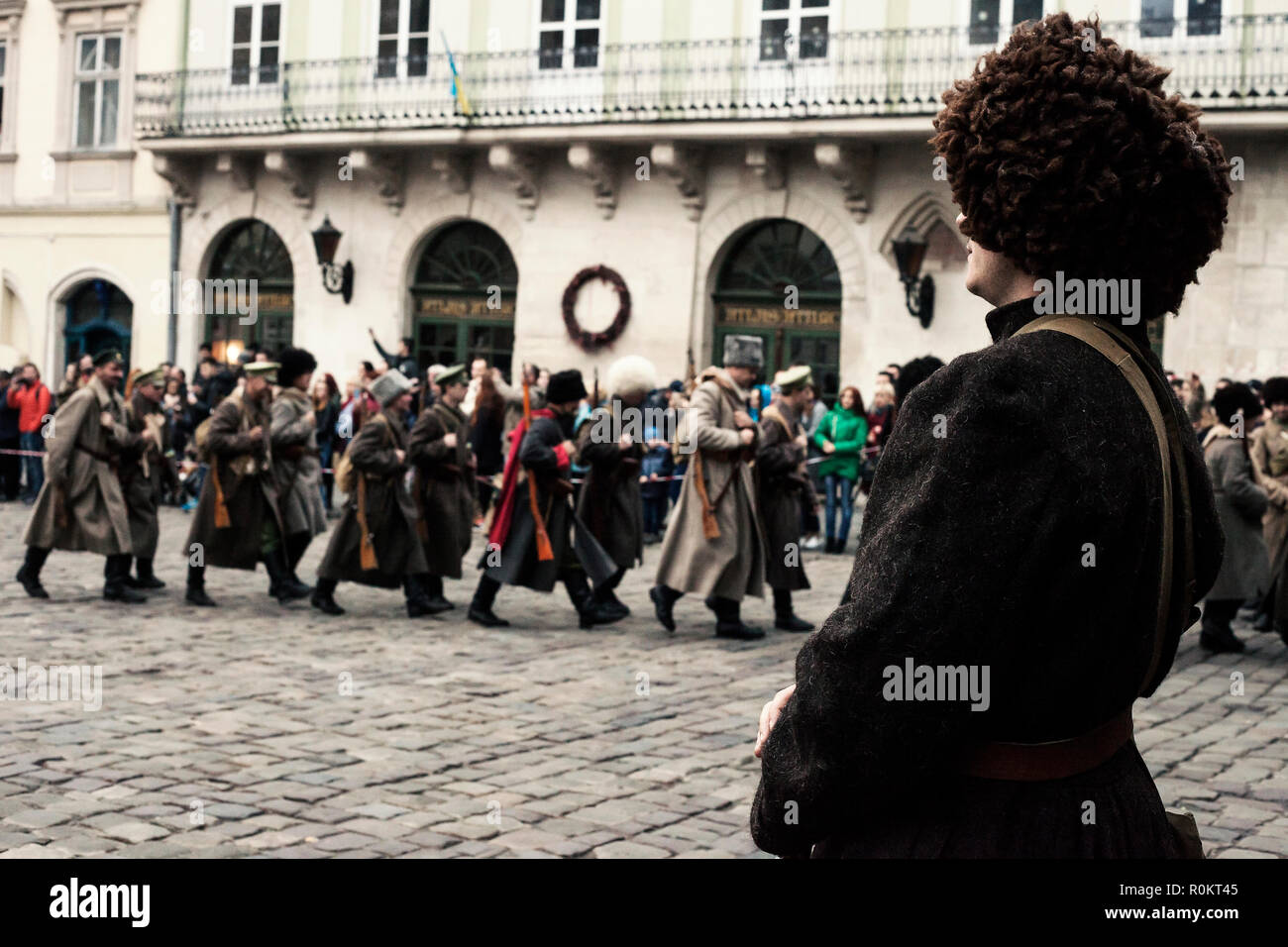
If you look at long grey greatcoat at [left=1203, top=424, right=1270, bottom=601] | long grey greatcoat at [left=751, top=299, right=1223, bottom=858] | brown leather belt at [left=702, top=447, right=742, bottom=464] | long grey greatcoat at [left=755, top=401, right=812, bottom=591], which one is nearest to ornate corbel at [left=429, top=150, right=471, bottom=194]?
long grey greatcoat at [left=755, top=401, right=812, bottom=591]

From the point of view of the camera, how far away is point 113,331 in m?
28.9

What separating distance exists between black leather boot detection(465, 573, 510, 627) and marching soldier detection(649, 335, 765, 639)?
1.15 m

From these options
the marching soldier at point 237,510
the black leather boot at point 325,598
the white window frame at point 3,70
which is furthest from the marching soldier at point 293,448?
the white window frame at point 3,70

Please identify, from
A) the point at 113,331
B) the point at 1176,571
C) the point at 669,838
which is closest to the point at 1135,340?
the point at 1176,571

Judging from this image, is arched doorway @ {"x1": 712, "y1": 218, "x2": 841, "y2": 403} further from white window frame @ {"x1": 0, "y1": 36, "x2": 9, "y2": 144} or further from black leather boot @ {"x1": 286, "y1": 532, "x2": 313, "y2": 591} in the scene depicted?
white window frame @ {"x1": 0, "y1": 36, "x2": 9, "y2": 144}

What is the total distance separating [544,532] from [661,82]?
1373 cm

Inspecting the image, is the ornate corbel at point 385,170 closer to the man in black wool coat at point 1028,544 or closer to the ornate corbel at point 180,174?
the ornate corbel at point 180,174

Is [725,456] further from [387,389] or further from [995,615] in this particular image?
[995,615]

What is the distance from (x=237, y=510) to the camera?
11.9m

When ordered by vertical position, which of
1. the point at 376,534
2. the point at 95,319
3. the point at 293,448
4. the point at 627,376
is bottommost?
the point at 376,534

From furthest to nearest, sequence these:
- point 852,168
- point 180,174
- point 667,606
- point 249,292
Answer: point 249,292 → point 180,174 → point 852,168 → point 667,606

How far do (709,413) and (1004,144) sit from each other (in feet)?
29.2

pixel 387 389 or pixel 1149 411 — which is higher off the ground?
pixel 387 389

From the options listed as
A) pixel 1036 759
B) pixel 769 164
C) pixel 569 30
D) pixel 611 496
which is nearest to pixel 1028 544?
pixel 1036 759
